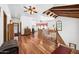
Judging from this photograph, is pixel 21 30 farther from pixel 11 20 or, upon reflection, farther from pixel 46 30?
pixel 46 30

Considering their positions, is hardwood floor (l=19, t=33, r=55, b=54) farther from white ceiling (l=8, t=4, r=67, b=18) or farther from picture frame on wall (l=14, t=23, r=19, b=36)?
white ceiling (l=8, t=4, r=67, b=18)

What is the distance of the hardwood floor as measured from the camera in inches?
106

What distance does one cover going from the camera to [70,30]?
269 centimetres

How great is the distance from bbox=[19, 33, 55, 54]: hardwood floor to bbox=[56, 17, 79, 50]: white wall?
235 millimetres

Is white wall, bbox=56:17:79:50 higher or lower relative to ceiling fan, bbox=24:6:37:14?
lower

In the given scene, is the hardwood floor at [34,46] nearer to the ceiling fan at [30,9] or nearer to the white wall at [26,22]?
the white wall at [26,22]

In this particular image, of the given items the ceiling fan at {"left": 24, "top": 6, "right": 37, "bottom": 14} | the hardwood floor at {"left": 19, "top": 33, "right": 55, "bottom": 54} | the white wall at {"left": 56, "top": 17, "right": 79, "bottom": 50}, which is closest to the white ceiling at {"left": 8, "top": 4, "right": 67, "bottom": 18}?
the ceiling fan at {"left": 24, "top": 6, "right": 37, "bottom": 14}

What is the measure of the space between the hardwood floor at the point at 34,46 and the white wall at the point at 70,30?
0.77 feet

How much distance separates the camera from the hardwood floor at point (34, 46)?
2.68 meters

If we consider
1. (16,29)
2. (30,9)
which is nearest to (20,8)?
(30,9)

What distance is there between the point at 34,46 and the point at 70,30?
59cm

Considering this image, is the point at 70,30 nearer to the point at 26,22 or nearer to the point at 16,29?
the point at 26,22

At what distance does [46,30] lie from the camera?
107 inches
